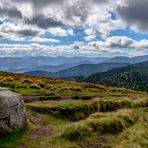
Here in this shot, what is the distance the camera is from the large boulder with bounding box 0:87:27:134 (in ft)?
71.9

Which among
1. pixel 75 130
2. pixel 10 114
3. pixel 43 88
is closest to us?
pixel 75 130

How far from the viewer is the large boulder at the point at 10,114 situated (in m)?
21.9

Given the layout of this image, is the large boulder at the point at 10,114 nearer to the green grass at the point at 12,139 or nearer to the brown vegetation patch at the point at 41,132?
the green grass at the point at 12,139

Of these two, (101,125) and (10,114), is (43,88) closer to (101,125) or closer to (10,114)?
(101,125)

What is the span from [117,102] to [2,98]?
19.8 metres

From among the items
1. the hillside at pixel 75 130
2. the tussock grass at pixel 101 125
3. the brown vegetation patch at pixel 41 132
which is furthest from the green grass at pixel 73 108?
the brown vegetation patch at pixel 41 132

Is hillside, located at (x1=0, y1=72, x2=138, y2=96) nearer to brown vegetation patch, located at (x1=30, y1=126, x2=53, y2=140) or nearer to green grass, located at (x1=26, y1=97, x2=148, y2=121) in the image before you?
green grass, located at (x1=26, y1=97, x2=148, y2=121)

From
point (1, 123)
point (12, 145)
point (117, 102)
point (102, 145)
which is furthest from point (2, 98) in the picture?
point (117, 102)

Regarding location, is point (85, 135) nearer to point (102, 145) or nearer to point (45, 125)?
point (102, 145)

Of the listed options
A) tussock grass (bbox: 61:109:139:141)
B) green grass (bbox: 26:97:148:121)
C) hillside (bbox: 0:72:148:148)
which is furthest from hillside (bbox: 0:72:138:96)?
tussock grass (bbox: 61:109:139:141)

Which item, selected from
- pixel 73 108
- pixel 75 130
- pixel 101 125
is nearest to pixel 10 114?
pixel 75 130

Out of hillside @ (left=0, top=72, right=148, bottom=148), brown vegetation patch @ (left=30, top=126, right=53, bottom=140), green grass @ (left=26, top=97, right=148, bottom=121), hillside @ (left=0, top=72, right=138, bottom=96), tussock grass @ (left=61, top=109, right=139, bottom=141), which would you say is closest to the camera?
hillside @ (left=0, top=72, right=148, bottom=148)

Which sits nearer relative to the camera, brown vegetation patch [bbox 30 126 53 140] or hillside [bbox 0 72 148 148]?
hillside [bbox 0 72 148 148]

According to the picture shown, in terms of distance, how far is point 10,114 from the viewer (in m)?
22.6
